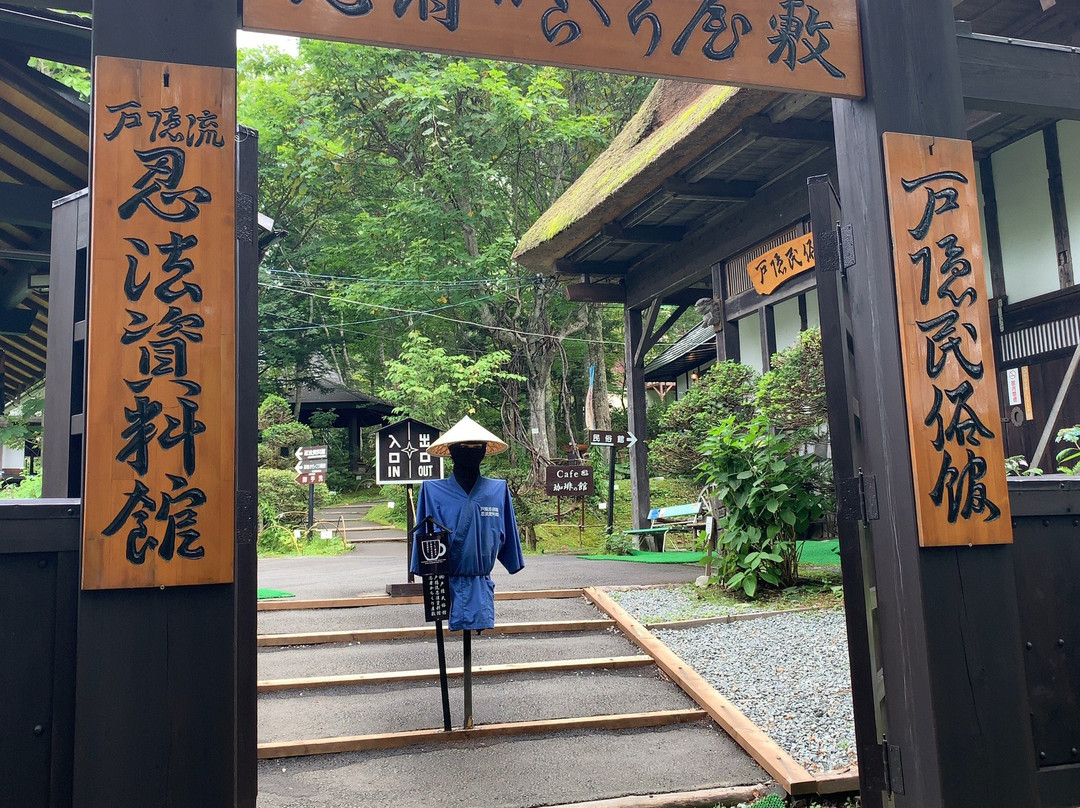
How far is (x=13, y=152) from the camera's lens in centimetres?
634

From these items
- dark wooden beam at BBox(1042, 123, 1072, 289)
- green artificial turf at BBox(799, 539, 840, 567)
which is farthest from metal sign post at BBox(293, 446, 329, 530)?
dark wooden beam at BBox(1042, 123, 1072, 289)

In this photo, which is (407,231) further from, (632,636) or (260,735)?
(260,735)

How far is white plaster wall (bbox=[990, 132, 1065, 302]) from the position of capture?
25.5 feet

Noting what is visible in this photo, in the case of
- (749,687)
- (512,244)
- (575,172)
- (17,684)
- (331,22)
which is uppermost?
(575,172)

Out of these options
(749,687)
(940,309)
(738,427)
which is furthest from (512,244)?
(940,309)

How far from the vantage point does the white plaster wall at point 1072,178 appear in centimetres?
745

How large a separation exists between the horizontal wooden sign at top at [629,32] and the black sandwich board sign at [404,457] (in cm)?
552

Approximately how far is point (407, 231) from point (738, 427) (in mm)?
13396

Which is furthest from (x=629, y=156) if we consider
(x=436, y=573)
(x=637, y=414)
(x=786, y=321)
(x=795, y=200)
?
(x=436, y=573)

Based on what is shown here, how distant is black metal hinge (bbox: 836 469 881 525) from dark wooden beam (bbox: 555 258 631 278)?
30.7ft

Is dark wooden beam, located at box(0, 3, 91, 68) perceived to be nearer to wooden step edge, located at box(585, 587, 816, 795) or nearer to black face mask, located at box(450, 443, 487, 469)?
black face mask, located at box(450, 443, 487, 469)

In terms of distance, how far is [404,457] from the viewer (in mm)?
8445

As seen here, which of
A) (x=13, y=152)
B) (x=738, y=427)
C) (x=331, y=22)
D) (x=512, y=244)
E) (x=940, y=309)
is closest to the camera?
(x=331, y=22)

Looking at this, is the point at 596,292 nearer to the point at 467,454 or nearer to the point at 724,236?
the point at 724,236
